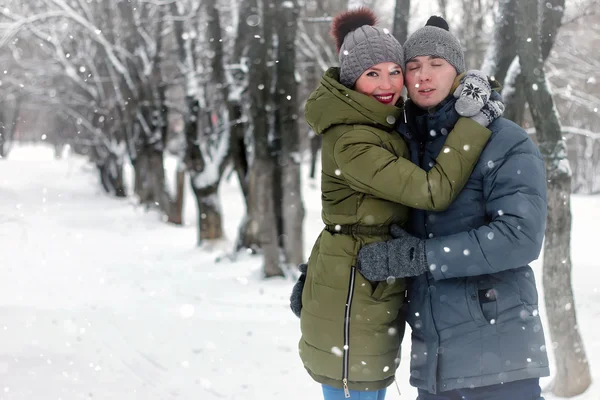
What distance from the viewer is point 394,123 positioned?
2.72 m

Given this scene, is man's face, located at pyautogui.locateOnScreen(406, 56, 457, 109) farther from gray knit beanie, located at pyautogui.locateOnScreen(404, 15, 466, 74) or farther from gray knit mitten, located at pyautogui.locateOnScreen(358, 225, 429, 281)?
gray knit mitten, located at pyautogui.locateOnScreen(358, 225, 429, 281)

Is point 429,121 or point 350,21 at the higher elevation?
point 350,21

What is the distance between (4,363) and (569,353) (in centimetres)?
492

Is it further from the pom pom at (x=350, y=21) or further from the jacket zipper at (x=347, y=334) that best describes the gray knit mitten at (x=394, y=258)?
the pom pom at (x=350, y=21)

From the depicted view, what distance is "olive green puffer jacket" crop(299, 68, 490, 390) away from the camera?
8.22 feet

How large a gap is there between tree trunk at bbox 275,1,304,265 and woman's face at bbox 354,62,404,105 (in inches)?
269

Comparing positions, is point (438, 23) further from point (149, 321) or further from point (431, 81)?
point (149, 321)

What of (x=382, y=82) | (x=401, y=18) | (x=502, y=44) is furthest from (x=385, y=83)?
(x=401, y=18)

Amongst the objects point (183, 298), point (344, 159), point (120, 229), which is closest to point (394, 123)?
point (344, 159)

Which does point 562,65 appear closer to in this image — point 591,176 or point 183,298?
point 591,176

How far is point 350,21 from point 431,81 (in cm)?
59

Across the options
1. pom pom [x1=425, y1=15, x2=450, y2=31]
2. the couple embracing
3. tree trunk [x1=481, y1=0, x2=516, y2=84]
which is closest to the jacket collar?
the couple embracing

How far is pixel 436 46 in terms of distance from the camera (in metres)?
2.70

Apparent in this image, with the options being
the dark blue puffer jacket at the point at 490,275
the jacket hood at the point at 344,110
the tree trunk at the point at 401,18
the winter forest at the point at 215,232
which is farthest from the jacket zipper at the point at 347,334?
the tree trunk at the point at 401,18
